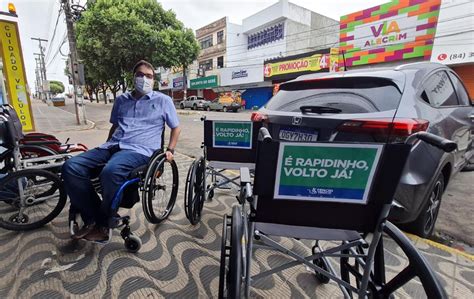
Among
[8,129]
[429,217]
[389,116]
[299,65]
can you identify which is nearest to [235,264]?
[389,116]

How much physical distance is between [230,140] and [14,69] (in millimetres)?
6464

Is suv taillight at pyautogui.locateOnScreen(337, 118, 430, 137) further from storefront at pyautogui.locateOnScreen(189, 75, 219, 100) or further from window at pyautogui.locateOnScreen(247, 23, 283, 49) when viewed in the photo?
storefront at pyautogui.locateOnScreen(189, 75, 219, 100)

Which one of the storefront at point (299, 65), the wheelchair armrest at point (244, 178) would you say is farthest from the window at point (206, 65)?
the wheelchair armrest at point (244, 178)

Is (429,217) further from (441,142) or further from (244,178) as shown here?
(244,178)

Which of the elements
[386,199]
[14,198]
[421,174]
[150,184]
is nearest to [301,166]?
[386,199]

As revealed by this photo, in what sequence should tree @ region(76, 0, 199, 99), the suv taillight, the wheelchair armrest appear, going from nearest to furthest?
the wheelchair armrest < the suv taillight < tree @ region(76, 0, 199, 99)

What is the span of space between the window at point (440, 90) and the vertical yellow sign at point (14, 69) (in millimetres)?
8024

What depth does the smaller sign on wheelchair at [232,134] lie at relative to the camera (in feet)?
8.87

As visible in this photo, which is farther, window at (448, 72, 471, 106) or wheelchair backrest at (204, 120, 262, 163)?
window at (448, 72, 471, 106)

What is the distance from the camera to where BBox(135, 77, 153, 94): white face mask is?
8.08 feet

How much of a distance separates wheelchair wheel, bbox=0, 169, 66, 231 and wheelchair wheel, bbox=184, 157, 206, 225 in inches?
46.8

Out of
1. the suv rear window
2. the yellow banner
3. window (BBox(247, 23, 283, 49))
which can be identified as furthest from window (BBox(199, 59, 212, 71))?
the suv rear window

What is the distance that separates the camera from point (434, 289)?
3.50 ft

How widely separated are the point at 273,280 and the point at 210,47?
103ft
